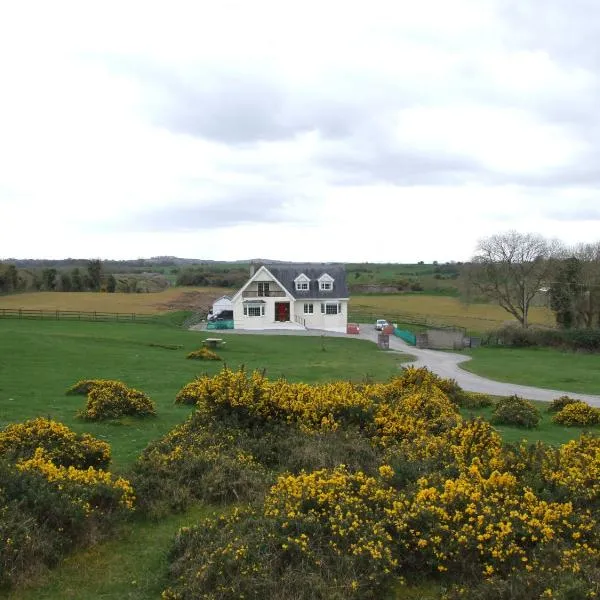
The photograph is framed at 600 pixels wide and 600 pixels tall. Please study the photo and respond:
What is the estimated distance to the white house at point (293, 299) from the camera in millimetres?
65250

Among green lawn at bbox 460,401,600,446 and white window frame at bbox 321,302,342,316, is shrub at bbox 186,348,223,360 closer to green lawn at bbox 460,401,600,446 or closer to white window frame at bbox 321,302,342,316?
green lawn at bbox 460,401,600,446

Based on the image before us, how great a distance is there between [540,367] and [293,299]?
33.1m

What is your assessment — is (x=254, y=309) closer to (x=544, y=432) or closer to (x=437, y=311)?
(x=437, y=311)

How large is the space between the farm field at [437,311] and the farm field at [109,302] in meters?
25.4

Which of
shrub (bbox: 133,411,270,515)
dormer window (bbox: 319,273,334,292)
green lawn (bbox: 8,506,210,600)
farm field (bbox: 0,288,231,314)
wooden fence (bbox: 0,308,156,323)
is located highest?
dormer window (bbox: 319,273,334,292)

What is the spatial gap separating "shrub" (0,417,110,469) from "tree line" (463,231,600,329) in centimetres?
5464

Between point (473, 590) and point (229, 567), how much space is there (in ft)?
10.3

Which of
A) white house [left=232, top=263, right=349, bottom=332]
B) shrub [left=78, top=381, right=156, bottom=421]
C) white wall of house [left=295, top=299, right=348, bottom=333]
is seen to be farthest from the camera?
white wall of house [left=295, top=299, right=348, bottom=333]

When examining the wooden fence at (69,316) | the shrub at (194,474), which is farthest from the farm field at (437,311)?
the shrub at (194,474)

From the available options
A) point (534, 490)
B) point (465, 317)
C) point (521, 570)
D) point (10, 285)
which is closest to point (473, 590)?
point (521, 570)

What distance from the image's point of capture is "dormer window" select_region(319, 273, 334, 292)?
6825 centimetres

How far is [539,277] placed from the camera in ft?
206

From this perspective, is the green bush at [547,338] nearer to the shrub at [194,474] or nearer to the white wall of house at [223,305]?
the white wall of house at [223,305]

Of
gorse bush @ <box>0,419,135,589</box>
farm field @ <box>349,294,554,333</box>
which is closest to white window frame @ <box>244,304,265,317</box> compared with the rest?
farm field @ <box>349,294,554,333</box>
